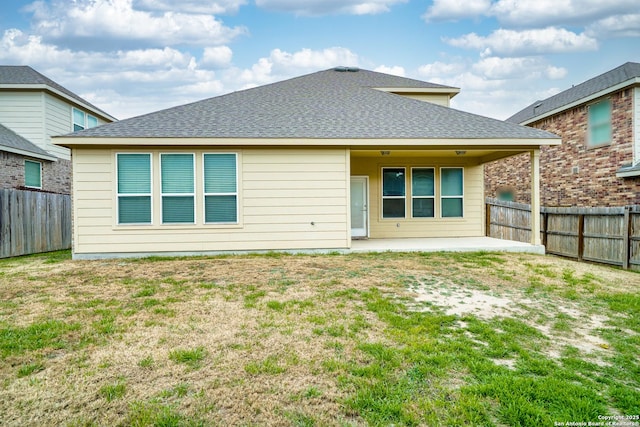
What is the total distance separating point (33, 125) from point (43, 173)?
77.0 inches

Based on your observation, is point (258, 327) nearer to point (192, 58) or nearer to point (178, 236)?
point (178, 236)

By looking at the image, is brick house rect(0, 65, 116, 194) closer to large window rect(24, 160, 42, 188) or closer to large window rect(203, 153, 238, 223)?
large window rect(24, 160, 42, 188)

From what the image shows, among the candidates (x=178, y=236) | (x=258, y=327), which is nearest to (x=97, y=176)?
(x=178, y=236)

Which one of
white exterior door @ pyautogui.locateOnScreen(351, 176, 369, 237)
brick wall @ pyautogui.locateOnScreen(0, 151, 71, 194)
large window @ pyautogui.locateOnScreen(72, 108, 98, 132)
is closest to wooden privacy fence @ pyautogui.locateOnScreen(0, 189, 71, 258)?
brick wall @ pyautogui.locateOnScreen(0, 151, 71, 194)

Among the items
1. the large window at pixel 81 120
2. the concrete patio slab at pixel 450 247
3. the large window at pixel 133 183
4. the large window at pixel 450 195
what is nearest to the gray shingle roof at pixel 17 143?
the large window at pixel 81 120

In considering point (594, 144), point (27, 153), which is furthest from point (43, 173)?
point (594, 144)

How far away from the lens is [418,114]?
10.1 meters

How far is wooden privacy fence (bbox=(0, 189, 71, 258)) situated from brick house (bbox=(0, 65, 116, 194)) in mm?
2807

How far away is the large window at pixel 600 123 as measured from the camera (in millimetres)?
11704

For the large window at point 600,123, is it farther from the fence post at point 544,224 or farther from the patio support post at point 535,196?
the patio support post at point 535,196

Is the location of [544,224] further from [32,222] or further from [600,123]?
[32,222]

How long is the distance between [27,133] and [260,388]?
16.4 meters

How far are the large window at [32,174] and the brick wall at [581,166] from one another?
66.3 feet

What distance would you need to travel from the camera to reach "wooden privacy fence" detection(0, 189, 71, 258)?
9344 millimetres
